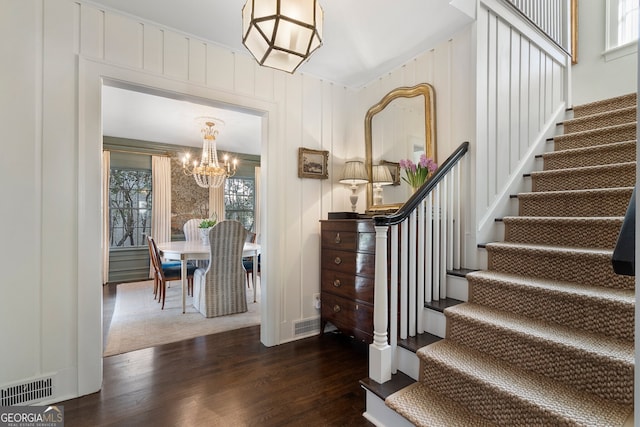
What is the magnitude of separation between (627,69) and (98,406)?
18.0 feet

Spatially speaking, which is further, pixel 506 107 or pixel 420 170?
pixel 420 170

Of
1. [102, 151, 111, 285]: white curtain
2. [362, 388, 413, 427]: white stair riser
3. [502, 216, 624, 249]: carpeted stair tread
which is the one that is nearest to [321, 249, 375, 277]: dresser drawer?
[362, 388, 413, 427]: white stair riser

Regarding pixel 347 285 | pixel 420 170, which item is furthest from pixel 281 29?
pixel 347 285

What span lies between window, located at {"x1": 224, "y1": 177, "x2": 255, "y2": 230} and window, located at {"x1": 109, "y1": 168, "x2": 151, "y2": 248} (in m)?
1.58

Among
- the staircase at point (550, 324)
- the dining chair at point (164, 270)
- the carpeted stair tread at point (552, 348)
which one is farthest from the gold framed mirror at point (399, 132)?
the dining chair at point (164, 270)

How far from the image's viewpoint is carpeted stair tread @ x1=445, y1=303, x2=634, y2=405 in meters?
1.19

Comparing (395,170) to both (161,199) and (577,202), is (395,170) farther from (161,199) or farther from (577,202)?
(161,199)

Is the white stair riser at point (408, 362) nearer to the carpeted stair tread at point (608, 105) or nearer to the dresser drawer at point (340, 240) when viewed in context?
the dresser drawer at point (340, 240)

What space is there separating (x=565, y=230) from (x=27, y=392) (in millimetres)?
3602

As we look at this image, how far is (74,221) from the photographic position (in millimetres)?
2033

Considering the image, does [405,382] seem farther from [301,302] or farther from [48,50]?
[48,50]

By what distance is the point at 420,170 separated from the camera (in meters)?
2.56

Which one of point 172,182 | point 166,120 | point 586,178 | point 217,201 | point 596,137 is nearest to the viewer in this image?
point 586,178

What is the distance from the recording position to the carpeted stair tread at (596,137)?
2.24 meters
